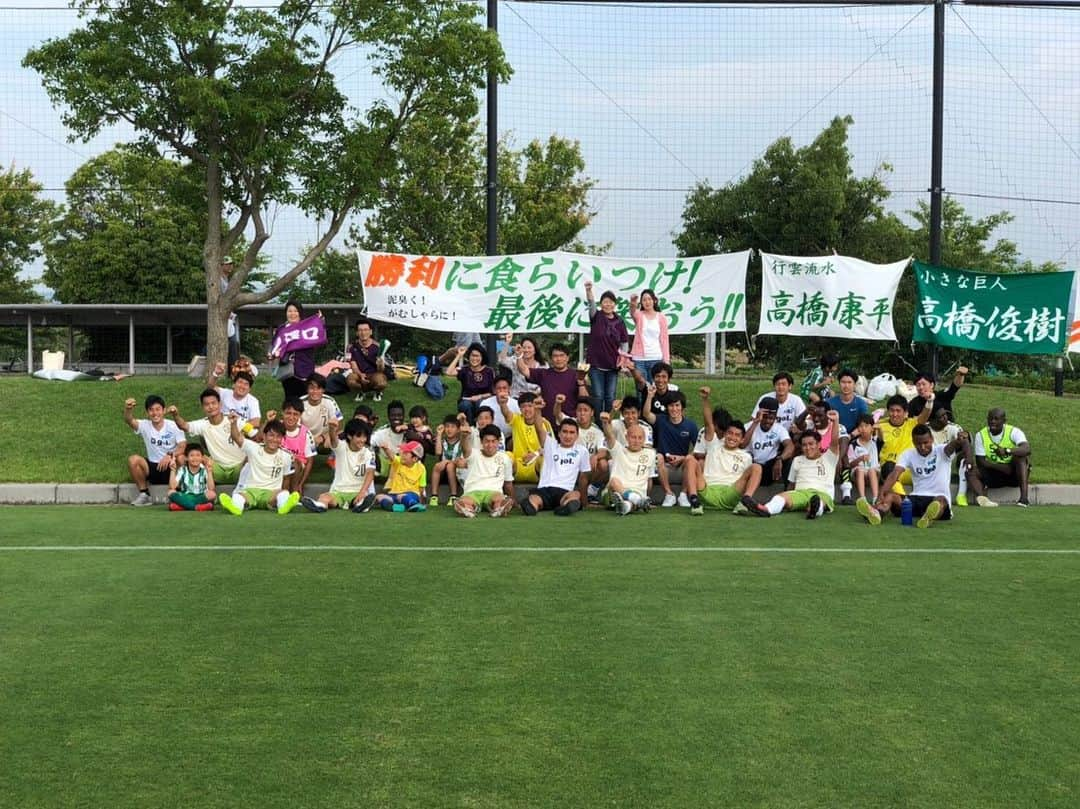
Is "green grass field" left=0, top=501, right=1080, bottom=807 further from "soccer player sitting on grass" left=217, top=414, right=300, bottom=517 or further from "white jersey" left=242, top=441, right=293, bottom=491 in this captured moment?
"white jersey" left=242, top=441, right=293, bottom=491

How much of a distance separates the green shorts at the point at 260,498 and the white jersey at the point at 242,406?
5.03 feet

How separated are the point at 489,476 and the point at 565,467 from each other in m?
0.77

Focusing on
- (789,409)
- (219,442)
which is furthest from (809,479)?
(219,442)

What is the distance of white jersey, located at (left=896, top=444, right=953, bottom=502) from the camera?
9.59 meters

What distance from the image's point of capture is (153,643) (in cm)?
511

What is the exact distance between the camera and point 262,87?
13.6 m

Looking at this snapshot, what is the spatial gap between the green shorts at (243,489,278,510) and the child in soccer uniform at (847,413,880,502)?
228 inches

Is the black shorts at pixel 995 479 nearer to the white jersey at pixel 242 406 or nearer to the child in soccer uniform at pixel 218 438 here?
the child in soccer uniform at pixel 218 438

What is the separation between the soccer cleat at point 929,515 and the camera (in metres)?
9.05

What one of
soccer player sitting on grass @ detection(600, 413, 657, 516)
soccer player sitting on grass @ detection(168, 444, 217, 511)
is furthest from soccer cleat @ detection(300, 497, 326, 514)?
soccer player sitting on grass @ detection(600, 413, 657, 516)

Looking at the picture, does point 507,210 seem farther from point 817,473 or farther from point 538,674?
point 538,674

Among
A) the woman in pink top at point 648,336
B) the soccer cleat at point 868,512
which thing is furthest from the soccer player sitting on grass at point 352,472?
the soccer cleat at point 868,512

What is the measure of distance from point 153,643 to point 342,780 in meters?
2.05

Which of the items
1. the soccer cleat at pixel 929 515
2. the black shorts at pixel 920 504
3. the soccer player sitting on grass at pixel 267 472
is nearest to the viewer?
the soccer cleat at pixel 929 515
